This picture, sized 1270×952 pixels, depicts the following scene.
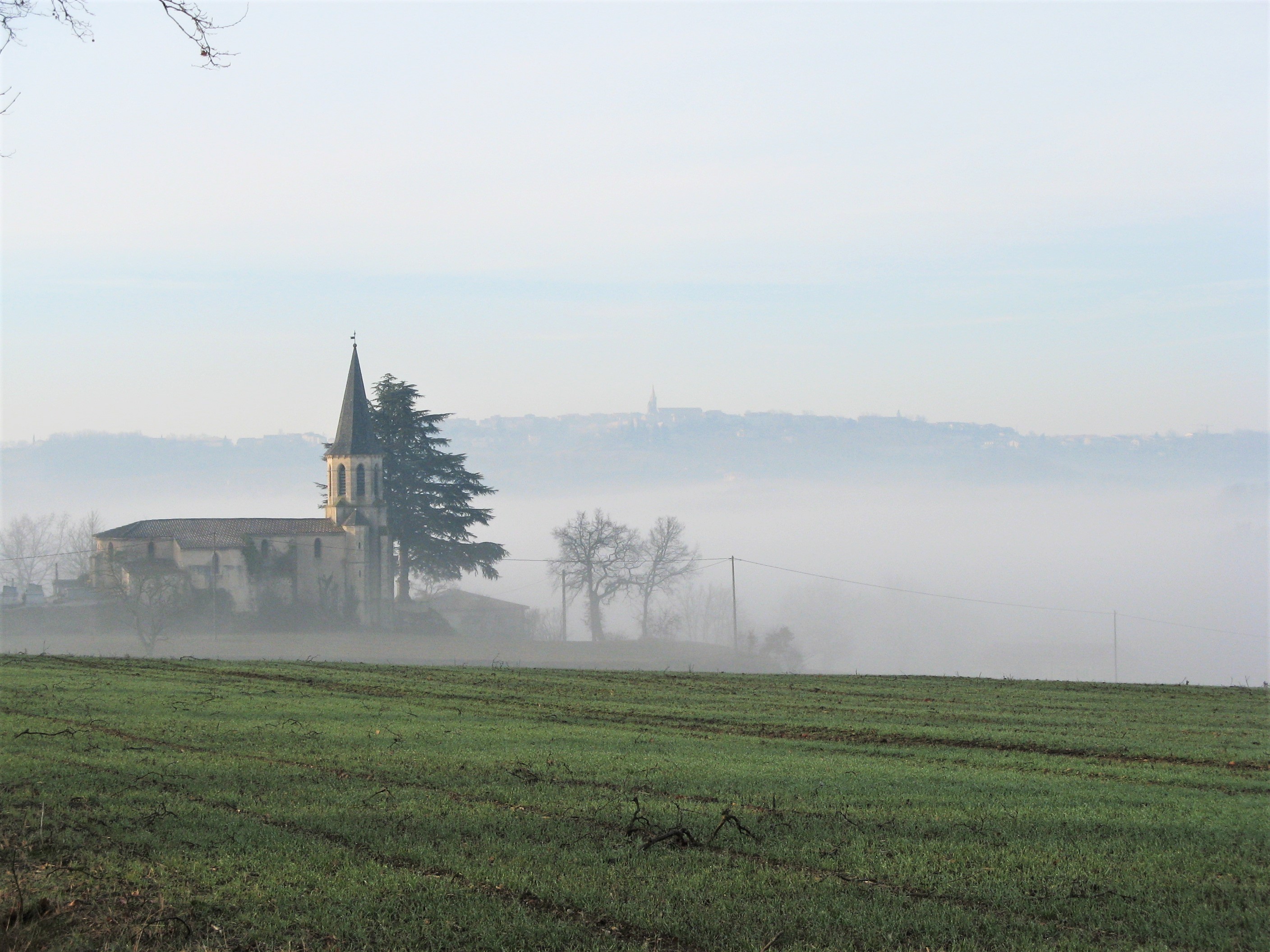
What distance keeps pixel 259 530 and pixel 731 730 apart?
217 ft

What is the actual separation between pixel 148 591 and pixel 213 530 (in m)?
7.38

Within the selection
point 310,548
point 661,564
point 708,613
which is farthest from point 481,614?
point 708,613

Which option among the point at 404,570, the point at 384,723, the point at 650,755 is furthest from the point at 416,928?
the point at 404,570

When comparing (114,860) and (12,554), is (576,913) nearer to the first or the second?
(114,860)

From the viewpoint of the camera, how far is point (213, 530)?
79750 millimetres

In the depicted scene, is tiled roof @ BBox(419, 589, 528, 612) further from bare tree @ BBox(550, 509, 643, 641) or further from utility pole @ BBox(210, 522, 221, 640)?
utility pole @ BBox(210, 522, 221, 640)

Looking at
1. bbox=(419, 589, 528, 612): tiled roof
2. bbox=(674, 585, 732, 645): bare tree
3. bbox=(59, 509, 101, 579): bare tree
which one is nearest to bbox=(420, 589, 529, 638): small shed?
bbox=(419, 589, 528, 612): tiled roof

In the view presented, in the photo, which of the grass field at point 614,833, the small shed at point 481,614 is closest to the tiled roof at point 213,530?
the small shed at point 481,614

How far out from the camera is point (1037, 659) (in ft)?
419

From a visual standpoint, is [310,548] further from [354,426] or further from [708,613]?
[708,613]

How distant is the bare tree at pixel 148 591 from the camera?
72.8 metres

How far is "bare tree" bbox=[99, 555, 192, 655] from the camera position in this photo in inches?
2864

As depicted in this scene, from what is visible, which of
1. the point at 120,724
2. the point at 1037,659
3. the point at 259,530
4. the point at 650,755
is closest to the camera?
the point at 650,755

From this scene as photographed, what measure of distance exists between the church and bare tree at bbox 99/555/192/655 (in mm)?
412
